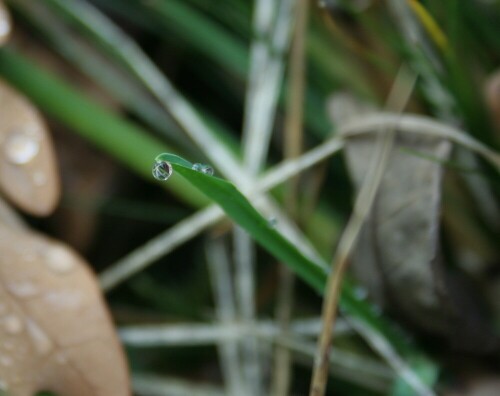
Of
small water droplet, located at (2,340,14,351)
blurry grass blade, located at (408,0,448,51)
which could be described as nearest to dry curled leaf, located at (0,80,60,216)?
small water droplet, located at (2,340,14,351)

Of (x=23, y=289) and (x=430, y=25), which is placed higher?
(x=430, y=25)

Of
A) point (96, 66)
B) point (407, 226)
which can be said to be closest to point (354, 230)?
point (407, 226)

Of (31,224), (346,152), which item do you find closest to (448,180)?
(346,152)

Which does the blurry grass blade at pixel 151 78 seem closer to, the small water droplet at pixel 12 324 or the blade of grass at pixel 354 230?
the blade of grass at pixel 354 230

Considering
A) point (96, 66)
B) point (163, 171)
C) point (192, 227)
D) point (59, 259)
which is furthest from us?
point (96, 66)

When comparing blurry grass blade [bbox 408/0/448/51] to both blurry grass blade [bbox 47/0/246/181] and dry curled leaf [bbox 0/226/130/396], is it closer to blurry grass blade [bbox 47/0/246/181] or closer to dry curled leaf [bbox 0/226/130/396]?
blurry grass blade [bbox 47/0/246/181]

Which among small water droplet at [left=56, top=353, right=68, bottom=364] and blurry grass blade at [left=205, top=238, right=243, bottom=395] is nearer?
small water droplet at [left=56, top=353, right=68, bottom=364]

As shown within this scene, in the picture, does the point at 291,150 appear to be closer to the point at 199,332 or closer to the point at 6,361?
the point at 199,332
